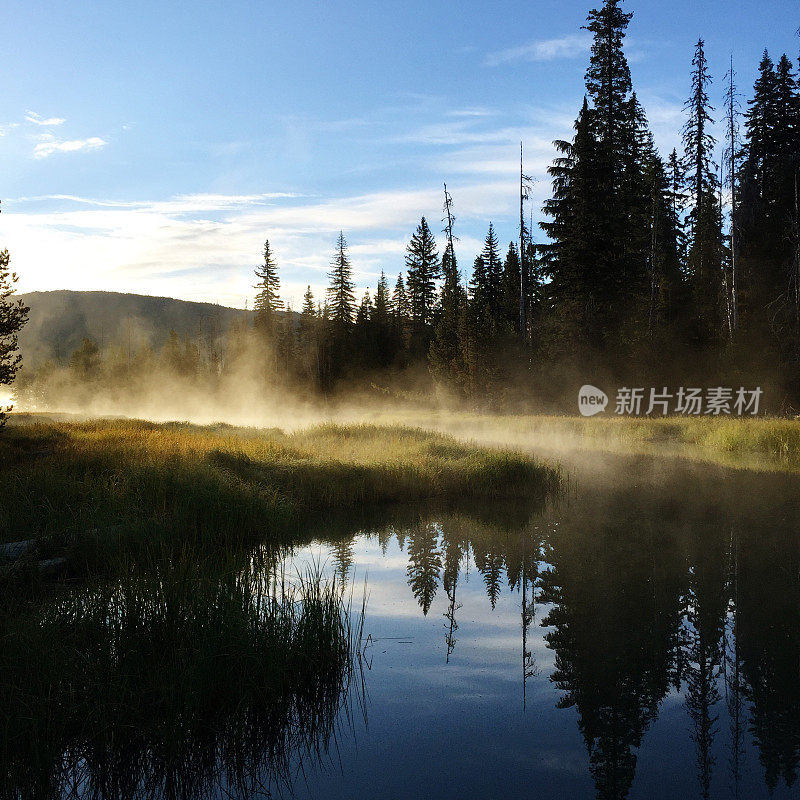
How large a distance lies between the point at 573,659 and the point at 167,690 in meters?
3.66

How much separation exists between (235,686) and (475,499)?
9.81 metres

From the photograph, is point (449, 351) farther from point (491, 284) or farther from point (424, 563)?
point (424, 563)

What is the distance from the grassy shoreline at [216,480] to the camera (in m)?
9.41

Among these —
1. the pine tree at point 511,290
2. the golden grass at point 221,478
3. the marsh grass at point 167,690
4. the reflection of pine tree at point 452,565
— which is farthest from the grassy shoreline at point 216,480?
the pine tree at point 511,290

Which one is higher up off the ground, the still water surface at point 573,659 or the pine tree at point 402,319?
the pine tree at point 402,319

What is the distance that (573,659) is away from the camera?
635 cm

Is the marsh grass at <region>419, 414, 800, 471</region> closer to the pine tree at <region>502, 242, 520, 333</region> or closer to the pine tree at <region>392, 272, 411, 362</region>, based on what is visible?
the pine tree at <region>502, 242, 520, 333</region>

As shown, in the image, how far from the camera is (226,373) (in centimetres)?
6362

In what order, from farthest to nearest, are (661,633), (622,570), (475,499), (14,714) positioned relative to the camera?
(475,499) → (622,570) → (661,633) → (14,714)

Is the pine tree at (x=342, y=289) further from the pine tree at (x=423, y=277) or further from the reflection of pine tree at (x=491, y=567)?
the reflection of pine tree at (x=491, y=567)

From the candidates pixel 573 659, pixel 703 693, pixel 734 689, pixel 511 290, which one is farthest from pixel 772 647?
pixel 511 290

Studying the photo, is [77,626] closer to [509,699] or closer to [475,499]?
[509,699]

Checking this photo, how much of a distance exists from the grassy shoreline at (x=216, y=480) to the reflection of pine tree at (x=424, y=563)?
2.06 meters

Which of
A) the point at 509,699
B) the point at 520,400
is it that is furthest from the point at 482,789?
the point at 520,400
